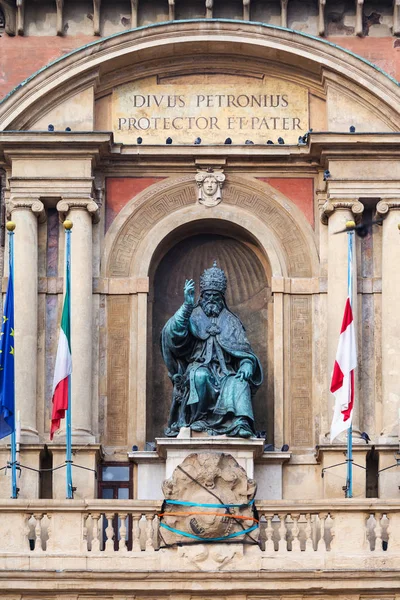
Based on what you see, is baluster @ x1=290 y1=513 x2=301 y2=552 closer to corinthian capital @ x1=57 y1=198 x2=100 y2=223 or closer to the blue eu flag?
the blue eu flag

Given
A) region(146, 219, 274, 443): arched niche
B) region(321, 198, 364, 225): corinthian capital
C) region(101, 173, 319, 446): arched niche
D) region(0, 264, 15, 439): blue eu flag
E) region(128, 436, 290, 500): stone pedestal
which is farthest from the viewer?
region(146, 219, 274, 443): arched niche

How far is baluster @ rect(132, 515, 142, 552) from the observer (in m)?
22.7

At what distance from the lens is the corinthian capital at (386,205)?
84.2 feet

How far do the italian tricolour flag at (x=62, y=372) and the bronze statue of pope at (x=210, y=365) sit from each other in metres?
1.35

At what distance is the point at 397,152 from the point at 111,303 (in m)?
3.81

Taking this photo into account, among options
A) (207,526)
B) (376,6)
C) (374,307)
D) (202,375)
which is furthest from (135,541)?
(376,6)

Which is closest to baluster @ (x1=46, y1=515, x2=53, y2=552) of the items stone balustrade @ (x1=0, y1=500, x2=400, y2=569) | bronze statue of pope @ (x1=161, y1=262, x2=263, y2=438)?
stone balustrade @ (x1=0, y1=500, x2=400, y2=569)

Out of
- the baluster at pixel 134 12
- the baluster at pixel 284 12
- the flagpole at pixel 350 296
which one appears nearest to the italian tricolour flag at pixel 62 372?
the flagpole at pixel 350 296

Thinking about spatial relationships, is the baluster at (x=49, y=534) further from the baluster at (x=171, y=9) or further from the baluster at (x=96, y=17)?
the baluster at (x=171, y=9)

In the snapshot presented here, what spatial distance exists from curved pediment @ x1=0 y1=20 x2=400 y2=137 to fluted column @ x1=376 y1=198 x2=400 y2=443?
111cm

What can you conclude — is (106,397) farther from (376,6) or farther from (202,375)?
(376,6)

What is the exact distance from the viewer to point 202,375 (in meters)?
24.6

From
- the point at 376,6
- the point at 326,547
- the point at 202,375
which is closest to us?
the point at 326,547

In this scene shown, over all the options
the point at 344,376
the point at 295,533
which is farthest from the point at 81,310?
the point at 295,533
